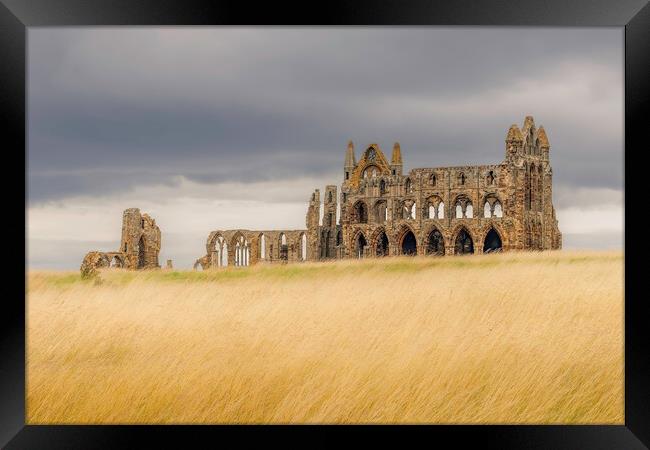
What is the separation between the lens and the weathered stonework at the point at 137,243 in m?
49.8

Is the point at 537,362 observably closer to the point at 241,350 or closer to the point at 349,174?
the point at 241,350

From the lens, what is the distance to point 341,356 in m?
11.6

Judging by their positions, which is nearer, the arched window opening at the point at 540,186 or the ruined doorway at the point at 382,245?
the arched window opening at the point at 540,186

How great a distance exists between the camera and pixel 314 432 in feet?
26.5

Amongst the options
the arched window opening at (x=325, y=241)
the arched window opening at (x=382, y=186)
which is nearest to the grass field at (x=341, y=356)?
the arched window opening at (x=382, y=186)

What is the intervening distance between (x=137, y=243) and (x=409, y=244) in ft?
63.5

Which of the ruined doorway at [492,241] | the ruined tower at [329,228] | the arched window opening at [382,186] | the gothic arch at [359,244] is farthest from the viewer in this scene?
the ruined tower at [329,228]

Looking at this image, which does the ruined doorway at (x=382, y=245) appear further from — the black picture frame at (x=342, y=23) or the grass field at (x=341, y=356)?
the black picture frame at (x=342, y=23)

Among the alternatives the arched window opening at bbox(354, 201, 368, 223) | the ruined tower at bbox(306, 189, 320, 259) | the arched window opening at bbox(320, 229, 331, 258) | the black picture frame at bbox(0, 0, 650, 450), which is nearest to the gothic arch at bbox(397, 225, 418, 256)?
the arched window opening at bbox(354, 201, 368, 223)

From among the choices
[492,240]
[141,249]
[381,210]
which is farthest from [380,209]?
[141,249]

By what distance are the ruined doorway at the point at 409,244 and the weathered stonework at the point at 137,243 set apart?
690 inches

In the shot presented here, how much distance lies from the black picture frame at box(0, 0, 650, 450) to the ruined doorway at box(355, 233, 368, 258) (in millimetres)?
Answer: 53611

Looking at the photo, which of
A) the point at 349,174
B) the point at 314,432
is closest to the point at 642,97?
the point at 314,432

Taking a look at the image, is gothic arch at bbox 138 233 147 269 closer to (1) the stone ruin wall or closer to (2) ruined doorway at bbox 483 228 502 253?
(1) the stone ruin wall
